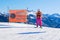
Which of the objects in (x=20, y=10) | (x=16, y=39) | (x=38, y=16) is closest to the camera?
(x=16, y=39)

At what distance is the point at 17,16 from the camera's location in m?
18.0

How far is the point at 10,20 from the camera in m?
17.7

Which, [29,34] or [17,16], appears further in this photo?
[17,16]

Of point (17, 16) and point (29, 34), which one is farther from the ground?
point (17, 16)

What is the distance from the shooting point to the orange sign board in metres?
17.5

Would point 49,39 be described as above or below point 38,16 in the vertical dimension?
below

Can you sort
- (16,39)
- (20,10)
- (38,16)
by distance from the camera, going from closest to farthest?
(16,39), (38,16), (20,10)

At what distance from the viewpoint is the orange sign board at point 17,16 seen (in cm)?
1753

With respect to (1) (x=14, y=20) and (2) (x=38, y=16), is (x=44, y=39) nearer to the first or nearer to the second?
(2) (x=38, y=16)

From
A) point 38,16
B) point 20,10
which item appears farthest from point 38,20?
point 20,10

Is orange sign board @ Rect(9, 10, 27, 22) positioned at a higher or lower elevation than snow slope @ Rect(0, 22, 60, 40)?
higher

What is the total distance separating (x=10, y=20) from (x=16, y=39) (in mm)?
11499

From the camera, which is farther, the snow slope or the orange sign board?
the orange sign board

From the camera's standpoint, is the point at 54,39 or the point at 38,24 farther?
the point at 38,24
